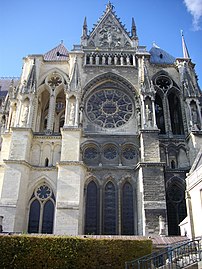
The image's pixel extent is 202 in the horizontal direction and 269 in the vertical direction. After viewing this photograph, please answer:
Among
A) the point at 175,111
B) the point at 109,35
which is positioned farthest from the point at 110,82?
the point at 175,111

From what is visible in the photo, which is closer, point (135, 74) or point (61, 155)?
point (61, 155)

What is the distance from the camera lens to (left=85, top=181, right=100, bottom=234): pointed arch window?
1993cm

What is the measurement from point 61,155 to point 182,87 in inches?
463

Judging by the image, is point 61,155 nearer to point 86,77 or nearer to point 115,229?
point 115,229

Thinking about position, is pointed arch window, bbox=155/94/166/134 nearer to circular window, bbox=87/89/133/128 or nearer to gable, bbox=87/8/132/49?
circular window, bbox=87/89/133/128

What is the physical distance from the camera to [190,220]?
15211mm

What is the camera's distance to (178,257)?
12055 millimetres

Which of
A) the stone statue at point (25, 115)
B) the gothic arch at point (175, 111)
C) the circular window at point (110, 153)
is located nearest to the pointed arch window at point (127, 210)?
the circular window at point (110, 153)

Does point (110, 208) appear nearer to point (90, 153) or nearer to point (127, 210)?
point (127, 210)

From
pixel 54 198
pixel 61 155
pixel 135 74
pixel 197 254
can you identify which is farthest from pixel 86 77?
pixel 197 254

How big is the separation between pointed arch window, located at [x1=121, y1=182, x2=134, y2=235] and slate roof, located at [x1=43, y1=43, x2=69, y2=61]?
44.6 ft

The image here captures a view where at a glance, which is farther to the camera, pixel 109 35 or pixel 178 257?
pixel 109 35

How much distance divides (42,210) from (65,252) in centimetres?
763


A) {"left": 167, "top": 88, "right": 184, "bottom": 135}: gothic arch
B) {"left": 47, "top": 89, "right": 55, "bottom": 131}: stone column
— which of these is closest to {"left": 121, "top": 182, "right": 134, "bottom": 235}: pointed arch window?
{"left": 167, "top": 88, "right": 184, "bottom": 135}: gothic arch
